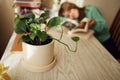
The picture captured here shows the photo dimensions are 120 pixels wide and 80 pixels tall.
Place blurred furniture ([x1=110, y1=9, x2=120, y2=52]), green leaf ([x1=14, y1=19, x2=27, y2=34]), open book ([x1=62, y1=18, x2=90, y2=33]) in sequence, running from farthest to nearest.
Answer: blurred furniture ([x1=110, y1=9, x2=120, y2=52]), open book ([x1=62, y1=18, x2=90, y2=33]), green leaf ([x1=14, y1=19, x2=27, y2=34])

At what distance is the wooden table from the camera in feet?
2.99

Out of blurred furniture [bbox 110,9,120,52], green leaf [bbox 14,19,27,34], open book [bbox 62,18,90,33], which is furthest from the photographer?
blurred furniture [bbox 110,9,120,52]

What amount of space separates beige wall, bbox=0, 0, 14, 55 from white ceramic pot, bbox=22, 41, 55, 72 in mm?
1233

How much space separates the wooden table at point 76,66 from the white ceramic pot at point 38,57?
38 mm

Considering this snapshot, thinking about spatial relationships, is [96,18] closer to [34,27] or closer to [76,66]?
[76,66]

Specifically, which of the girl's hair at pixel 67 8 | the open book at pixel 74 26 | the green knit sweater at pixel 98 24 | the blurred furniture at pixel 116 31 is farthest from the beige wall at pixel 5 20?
the blurred furniture at pixel 116 31

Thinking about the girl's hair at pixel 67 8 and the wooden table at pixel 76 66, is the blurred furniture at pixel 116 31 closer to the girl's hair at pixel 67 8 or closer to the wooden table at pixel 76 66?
the girl's hair at pixel 67 8

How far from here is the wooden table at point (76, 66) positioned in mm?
911

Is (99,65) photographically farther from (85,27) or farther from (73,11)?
(73,11)

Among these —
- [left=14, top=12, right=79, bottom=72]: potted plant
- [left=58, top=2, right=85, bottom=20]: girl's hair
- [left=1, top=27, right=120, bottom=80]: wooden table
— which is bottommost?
[left=1, top=27, right=120, bottom=80]: wooden table

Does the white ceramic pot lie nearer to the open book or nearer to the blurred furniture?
the open book

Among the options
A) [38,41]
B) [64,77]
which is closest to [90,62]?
[64,77]

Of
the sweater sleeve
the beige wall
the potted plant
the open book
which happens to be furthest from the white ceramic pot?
the beige wall

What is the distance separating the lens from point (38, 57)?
0.86 meters
